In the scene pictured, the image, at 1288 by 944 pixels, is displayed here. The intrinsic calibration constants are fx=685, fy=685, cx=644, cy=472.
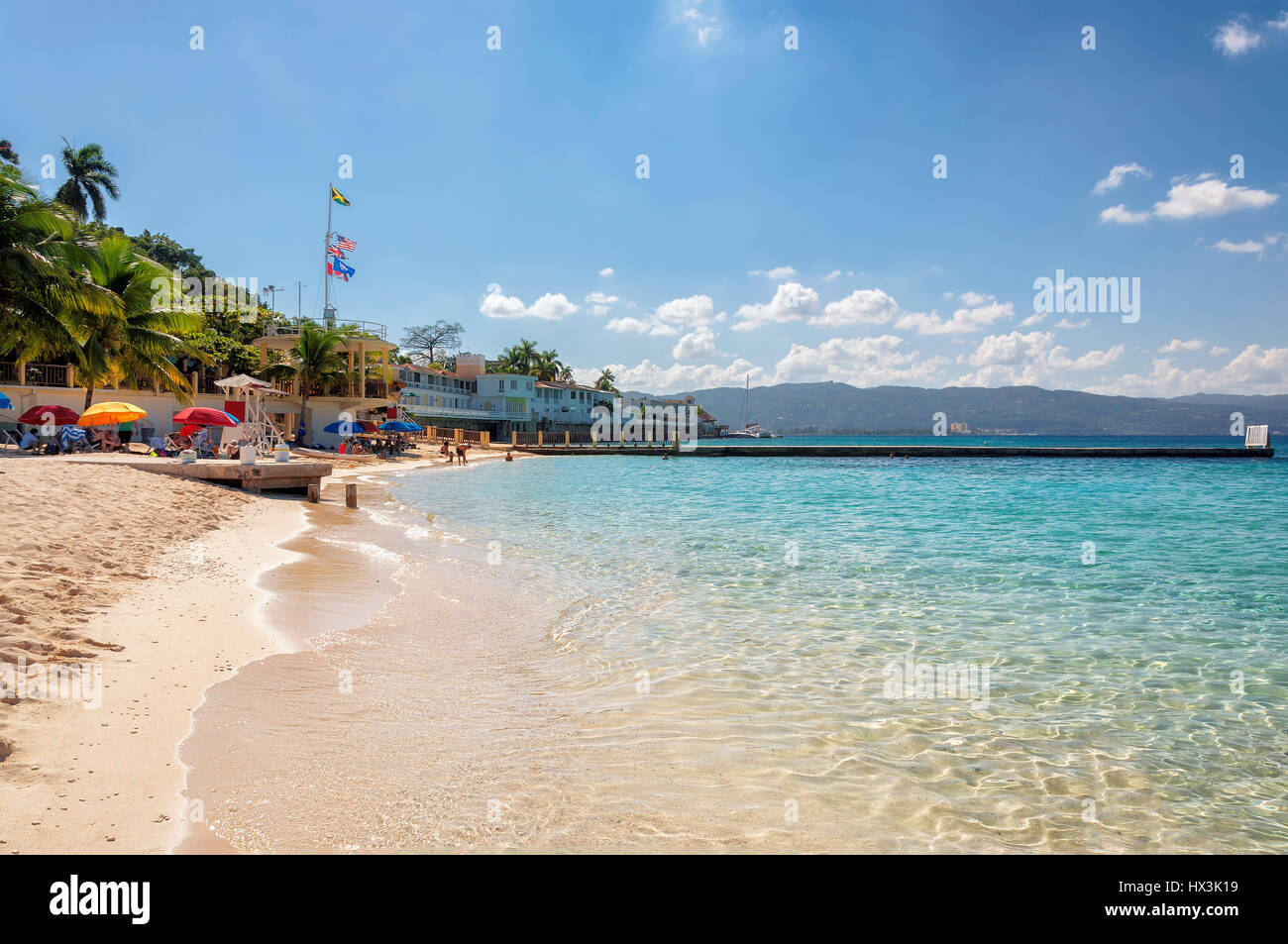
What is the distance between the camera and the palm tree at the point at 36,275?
17594 millimetres

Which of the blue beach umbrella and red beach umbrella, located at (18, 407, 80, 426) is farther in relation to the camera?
the blue beach umbrella

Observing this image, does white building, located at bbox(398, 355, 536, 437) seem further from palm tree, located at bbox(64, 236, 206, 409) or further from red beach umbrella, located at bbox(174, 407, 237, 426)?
red beach umbrella, located at bbox(174, 407, 237, 426)

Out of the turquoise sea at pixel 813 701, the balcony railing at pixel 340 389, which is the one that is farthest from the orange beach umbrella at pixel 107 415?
the balcony railing at pixel 340 389

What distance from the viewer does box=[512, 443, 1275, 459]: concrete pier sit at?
66.3m

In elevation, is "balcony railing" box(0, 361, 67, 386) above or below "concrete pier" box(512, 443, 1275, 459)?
above

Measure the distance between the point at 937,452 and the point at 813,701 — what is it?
71.3 m

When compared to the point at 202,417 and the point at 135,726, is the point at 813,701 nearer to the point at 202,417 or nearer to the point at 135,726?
the point at 135,726

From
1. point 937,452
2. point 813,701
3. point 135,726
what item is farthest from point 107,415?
point 937,452

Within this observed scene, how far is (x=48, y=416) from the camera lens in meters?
25.1

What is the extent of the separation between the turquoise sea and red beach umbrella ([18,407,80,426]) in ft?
61.1

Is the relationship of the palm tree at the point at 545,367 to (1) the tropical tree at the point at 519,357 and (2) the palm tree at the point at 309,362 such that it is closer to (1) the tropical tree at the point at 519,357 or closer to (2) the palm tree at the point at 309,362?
(1) the tropical tree at the point at 519,357

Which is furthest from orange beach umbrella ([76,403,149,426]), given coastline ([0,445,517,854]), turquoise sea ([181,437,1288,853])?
coastline ([0,445,517,854])
